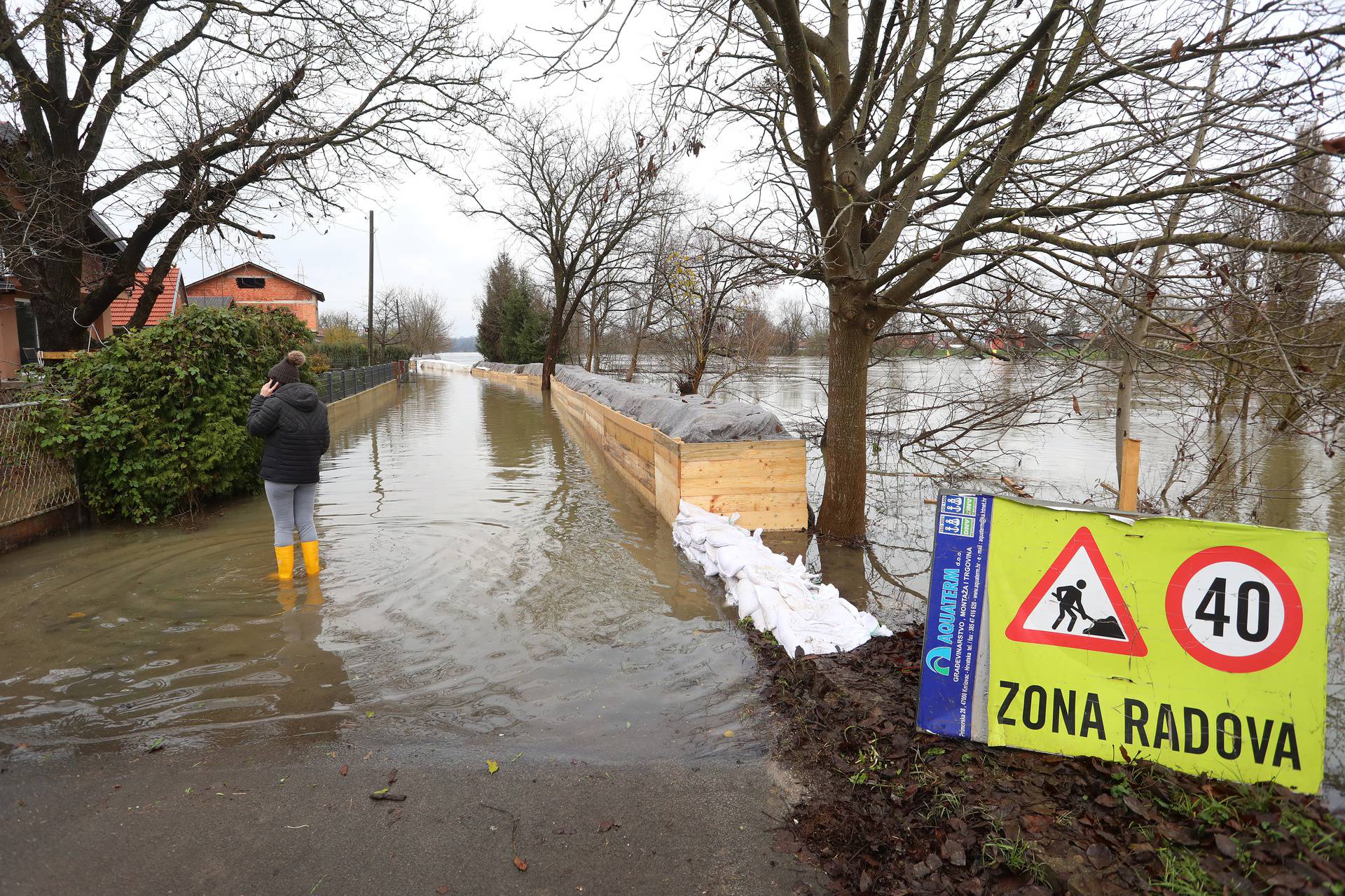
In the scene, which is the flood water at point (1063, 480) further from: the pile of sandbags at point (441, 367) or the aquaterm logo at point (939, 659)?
the pile of sandbags at point (441, 367)

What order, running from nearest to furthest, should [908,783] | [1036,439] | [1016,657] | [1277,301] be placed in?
[908,783] < [1016,657] < [1277,301] < [1036,439]

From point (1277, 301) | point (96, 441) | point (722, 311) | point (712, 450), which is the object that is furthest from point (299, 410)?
point (722, 311)

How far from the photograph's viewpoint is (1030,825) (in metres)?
2.59

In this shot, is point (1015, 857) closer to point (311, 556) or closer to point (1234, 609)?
point (1234, 609)

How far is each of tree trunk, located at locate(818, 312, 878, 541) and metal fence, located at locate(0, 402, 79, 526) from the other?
802 centimetres

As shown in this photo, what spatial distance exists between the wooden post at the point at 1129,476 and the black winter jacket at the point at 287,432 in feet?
19.1

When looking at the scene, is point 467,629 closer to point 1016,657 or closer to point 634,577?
point 634,577

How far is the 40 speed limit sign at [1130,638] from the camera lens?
271cm

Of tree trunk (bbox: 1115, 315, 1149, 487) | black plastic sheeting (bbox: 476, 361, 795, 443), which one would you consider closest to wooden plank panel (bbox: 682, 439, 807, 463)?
black plastic sheeting (bbox: 476, 361, 795, 443)

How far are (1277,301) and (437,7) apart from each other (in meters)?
11.8

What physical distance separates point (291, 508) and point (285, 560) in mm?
454

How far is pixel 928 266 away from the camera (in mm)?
6141

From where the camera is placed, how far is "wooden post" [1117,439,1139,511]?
408 centimetres

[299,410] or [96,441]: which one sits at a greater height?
[299,410]
